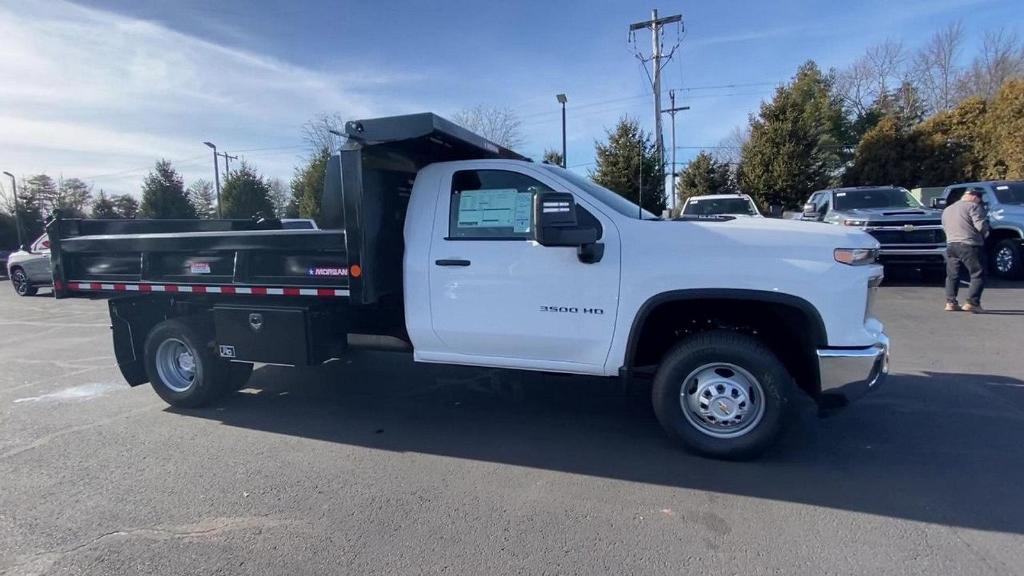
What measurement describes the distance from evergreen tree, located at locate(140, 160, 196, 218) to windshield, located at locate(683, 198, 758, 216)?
3489cm

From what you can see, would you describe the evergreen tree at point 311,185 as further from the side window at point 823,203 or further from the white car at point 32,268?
the side window at point 823,203

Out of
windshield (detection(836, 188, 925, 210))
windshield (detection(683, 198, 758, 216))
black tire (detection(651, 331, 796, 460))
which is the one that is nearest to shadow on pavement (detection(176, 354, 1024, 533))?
black tire (detection(651, 331, 796, 460))

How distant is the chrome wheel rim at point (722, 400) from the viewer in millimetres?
3881

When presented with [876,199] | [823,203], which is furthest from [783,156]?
[876,199]

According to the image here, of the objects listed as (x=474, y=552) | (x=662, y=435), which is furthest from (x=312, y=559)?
(x=662, y=435)

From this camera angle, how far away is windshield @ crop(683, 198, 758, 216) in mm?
13883

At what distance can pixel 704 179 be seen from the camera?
28.6 meters

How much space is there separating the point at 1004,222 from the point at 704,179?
17.4 meters

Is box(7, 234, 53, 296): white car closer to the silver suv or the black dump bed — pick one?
the black dump bed

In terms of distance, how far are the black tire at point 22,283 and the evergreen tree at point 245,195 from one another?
65.2ft

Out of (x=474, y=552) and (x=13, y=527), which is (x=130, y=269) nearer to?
(x=13, y=527)

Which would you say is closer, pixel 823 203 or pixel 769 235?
pixel 769 235

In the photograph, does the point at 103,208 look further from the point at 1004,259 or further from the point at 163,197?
the point at 1004,259

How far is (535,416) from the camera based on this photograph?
16.3ft
